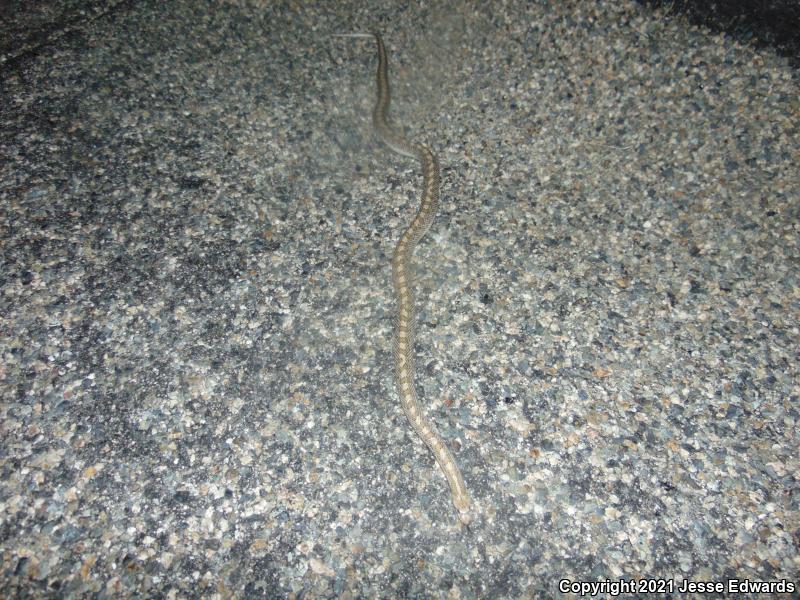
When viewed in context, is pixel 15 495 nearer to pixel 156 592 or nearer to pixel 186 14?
pixel 156 592

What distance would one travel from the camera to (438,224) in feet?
13.4

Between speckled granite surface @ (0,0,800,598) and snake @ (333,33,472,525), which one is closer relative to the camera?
speckled granite surface @ (0,0,800,598)

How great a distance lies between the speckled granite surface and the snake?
104mm

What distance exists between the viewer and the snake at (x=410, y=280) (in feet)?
9.91

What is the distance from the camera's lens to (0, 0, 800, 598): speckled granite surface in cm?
280

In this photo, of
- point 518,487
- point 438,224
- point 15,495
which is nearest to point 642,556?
point 518,487

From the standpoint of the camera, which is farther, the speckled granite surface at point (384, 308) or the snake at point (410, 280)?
the snake at point (410, 280)

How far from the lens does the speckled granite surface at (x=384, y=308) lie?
110 inches

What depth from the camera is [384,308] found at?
12.0 ft

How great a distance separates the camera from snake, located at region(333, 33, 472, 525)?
3021mm

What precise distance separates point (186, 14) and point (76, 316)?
339cm

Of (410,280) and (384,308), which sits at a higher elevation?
(410,280)

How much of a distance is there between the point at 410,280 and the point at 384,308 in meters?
0.30

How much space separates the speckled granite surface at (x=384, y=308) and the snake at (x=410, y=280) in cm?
10
